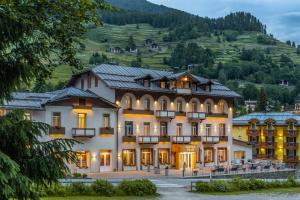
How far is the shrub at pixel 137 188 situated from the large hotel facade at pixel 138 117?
17381 millimetres

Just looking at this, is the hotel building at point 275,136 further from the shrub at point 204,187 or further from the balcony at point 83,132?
the shrub at point 204,187

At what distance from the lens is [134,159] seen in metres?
58.7

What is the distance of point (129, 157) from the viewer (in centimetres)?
5841

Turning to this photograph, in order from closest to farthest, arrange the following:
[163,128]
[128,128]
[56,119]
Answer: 1. [56,119]
2. [128,128]
3. [163,128]

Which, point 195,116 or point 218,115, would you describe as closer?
point 195,116

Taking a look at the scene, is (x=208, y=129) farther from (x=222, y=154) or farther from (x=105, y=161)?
(x=105, y=161)

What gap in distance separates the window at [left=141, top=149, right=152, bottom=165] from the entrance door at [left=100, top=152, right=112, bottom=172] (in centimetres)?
472

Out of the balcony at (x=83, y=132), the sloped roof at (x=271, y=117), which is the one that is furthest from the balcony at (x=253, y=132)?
the balcony at (x=83, y=132)

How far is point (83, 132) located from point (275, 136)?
3772cm

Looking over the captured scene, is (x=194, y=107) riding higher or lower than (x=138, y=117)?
higher

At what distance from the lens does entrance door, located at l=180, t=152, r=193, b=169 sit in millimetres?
61744

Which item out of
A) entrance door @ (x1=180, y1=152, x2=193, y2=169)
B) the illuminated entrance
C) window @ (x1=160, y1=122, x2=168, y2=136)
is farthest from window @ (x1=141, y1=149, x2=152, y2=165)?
entrance door @ (x1=180, y1=152, x2=193, y2=169)

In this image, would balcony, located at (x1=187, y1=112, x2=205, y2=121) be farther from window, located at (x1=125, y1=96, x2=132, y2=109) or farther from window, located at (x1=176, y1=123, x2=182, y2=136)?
window, located at (x1=125, y1=96, x2=132, y2=109)

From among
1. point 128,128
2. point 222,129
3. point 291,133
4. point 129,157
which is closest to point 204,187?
point 129,157
